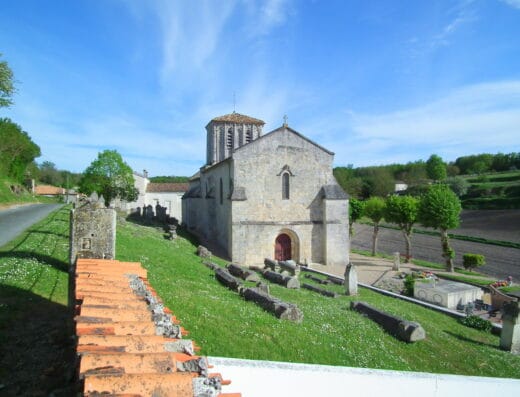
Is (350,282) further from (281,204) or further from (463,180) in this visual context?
(463,180)

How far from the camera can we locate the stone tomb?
16766 millimetres

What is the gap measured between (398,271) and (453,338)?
1414 centimetres

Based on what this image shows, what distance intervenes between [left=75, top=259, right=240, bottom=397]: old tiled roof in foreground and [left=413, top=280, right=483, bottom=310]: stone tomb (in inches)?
632

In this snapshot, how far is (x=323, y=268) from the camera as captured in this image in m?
22.9

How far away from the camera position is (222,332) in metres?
6.76

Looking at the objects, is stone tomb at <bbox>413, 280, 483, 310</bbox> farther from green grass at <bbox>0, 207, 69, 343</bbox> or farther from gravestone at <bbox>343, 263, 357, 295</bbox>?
green grass at <bbox>0, 207, 69, 343</bbox>

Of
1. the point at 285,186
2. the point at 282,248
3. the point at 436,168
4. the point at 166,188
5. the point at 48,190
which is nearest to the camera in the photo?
the point at 285,186

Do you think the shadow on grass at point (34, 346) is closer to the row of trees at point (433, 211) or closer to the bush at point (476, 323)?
the bush at point (476, 323)

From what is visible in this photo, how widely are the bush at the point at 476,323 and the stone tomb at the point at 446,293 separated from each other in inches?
131

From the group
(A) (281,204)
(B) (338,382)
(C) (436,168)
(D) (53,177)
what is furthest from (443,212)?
(D) (53,177)

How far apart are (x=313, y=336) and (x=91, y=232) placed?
5.53m

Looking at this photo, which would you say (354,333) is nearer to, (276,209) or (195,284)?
(195,284)

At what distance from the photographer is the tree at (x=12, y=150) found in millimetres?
42656

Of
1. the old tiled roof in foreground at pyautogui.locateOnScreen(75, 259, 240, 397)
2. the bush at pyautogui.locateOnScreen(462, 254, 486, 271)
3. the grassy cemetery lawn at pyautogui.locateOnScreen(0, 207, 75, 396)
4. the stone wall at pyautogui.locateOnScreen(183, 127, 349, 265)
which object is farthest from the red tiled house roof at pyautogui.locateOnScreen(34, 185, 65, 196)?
the old tiled roof in foreground at pyautogui.locateOnScreen(75, 259, 240, 397)
